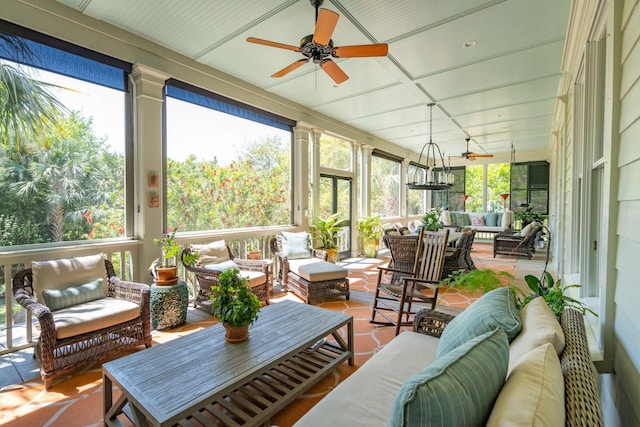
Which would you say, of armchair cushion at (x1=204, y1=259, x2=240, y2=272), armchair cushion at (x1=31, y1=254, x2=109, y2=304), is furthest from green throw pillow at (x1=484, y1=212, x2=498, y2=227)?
armchair cushion at (x1=31, y1=254, x2=109, y2=304)

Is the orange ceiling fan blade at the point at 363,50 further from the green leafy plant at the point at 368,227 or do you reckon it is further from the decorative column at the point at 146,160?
the green leafy plant at the point at 368,227

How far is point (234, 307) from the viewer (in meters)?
1.85

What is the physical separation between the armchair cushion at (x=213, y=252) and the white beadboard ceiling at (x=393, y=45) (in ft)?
7.44

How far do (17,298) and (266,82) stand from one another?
3569 millimetres

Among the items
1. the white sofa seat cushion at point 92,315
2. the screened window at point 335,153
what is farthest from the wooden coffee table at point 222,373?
the screened window at point 335,153

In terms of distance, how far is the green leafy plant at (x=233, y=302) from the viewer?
6.08ft

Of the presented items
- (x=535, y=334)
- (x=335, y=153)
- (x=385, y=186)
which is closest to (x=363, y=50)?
(x=535, y=334)

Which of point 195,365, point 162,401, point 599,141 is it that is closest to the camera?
point 162,401

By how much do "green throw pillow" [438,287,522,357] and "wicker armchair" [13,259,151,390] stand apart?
2415 millimetres

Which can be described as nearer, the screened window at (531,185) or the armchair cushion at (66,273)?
the armchair cushion at (66,273)

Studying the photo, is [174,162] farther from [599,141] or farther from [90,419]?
[599,141]

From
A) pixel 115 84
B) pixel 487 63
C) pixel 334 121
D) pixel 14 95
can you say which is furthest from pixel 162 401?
pixel 334 121

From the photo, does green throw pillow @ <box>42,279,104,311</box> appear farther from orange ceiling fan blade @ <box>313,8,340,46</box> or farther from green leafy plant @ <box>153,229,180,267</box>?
orange ceiling fan blade @ <box>313,8,340,46</box>

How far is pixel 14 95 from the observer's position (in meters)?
2.55
